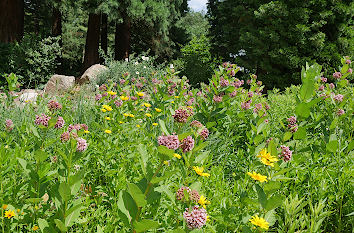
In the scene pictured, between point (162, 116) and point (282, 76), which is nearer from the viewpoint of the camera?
point (162, 116)

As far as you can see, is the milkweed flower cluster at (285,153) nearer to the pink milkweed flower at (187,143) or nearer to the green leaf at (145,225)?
the pink milkweed flower at (187,143)

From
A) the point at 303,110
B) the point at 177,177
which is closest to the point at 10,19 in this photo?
the point at 177,177

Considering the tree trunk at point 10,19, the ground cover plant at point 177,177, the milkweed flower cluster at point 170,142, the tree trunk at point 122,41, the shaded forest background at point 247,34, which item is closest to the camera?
the milkweed flower cluster at point 170,142

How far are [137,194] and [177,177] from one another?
120 cm

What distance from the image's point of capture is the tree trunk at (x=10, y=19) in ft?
32.9

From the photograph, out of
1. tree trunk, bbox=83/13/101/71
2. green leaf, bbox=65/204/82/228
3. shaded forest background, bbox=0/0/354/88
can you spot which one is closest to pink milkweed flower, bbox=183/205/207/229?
green leaf, bbox=65/204/82/228

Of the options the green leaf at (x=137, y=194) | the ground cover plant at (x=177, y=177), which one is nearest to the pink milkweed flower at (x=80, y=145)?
the ground cover plant at (x=177, y=177)

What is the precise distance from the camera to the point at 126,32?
13.2m

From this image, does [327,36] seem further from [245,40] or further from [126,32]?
[126,32]

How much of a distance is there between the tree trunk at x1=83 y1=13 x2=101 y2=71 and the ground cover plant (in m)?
8.93

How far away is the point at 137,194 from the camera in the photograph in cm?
120

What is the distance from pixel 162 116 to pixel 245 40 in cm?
1060

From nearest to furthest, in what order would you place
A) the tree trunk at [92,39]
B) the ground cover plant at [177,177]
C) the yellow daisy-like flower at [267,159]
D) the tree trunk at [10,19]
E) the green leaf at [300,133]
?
the ground cover plant at [177,177] → the yellow daisy-like flower at [267,159] → the green leaf at [300,133] → the tree trunk at [10,19] → the tree trunk at [92,39]

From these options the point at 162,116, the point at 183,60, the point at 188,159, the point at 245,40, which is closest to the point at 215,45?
the point at 183,60
